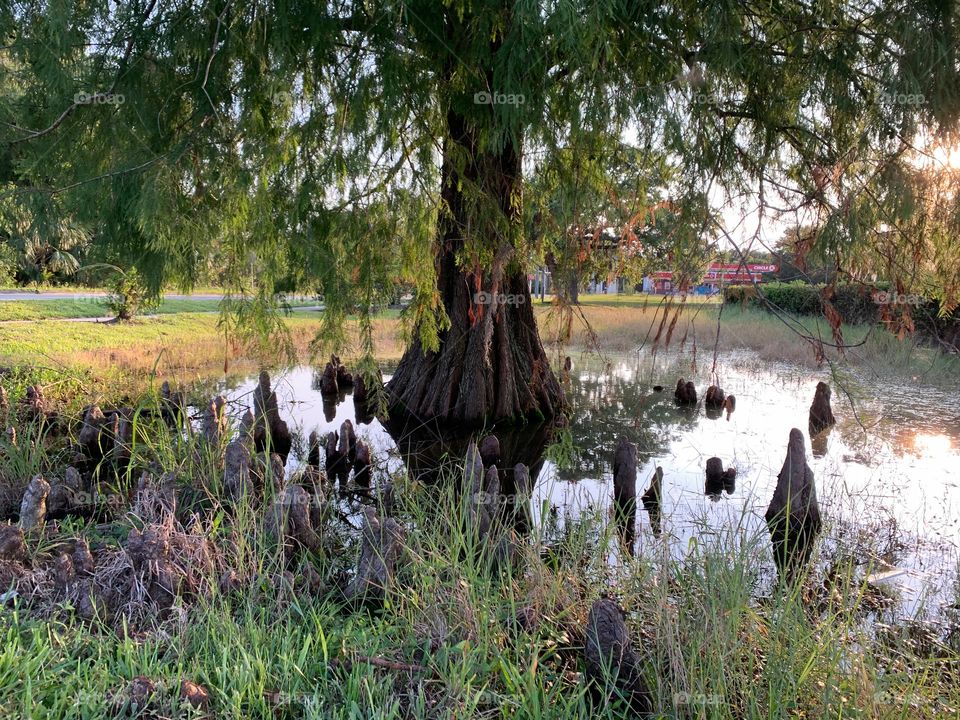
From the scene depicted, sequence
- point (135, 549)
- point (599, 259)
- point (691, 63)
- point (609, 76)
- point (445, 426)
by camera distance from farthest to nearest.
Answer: point (445, 426), point (599, 259), point (691, 63), point (609, 76), point (135, 549)

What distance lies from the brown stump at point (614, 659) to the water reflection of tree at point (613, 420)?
3.12m

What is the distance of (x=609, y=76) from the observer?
356cm

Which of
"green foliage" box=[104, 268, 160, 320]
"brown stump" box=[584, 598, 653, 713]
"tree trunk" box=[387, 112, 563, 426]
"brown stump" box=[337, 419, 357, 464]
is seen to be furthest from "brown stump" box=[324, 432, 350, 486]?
"brown stump" box=[584, 598, 653, 713]

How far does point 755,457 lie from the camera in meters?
6.34

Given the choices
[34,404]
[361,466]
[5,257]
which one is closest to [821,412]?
[361,466]

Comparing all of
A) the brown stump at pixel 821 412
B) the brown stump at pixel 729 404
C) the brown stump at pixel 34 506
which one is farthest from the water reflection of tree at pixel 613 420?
the brown stump at pixel 34 506

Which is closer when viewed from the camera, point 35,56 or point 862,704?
point 862,704

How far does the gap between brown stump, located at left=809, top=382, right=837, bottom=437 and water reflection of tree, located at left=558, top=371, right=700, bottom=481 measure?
48.6 inches

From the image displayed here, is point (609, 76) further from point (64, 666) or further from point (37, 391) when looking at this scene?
point (37, 391)

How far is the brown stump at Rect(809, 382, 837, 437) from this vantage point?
7234mm

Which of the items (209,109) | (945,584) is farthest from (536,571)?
(209,109)

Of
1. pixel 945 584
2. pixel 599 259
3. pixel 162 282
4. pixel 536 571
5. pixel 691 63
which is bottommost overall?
pixel 945 584

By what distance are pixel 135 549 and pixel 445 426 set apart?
468 cm

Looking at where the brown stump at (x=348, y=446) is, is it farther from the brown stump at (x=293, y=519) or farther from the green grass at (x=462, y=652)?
the green grass at (x=462, y=652)
